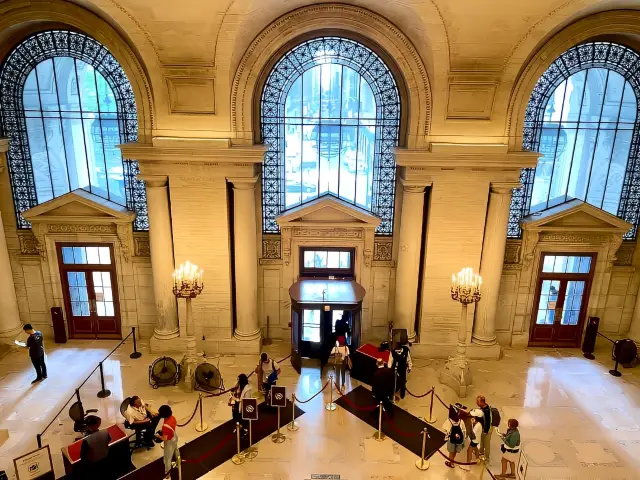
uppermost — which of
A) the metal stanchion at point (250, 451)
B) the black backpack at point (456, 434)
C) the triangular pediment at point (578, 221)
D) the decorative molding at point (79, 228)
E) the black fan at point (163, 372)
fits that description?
the triangular pediment at point (578, 221)

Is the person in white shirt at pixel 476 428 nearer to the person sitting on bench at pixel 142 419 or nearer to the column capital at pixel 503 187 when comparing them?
the column capital at pixel 503 187

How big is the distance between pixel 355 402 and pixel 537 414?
141 inches

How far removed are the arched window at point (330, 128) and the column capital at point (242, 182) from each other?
84cm

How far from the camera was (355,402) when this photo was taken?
10.9 m

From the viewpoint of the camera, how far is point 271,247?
12.6 metres

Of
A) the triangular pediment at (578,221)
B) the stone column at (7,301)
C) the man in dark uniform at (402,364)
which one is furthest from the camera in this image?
the stone column at (7,301)

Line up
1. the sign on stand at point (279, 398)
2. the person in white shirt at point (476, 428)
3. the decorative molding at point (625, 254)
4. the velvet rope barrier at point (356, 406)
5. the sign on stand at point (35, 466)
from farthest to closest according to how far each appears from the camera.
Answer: the decorative molding at point (625, 254)
the velvet rope barrier at point (356, 406)
the sign on stand at point (279, 398)
the person in white shirt at point (476, 428)
the sign on stand at point (35, 466)

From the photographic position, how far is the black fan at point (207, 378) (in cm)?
1098

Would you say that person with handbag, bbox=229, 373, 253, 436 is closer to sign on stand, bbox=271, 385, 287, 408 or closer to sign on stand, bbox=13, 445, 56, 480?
sign on stand, bbox=271, 385, 287, 408

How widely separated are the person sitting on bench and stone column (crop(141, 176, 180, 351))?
3360mm

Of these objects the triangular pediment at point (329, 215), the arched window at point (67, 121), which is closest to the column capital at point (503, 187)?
the triangular pediment at point (329, 215)

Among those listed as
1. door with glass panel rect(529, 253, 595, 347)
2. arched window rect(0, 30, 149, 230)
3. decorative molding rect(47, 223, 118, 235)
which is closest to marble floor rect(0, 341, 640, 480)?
door with glass panel rect(529, 253, 595, 347)

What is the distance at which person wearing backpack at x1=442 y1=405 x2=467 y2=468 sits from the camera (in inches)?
344

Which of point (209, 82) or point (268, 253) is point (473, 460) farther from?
point (209, 82)
